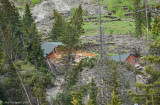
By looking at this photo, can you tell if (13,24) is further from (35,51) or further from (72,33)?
(72,33)

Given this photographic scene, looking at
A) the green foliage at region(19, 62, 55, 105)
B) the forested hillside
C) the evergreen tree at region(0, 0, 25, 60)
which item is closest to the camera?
the forested hillside

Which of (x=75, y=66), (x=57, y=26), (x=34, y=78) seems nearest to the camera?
(x=34, y=78)

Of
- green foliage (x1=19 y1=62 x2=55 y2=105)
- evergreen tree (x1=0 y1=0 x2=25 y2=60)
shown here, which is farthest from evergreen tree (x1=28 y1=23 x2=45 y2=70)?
evergreen tree (x1=0 y1=0 x2=25 y2=60)

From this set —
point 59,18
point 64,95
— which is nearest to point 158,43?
point 64,95

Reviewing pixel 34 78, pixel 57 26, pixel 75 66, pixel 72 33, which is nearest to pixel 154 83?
pixel 75 66

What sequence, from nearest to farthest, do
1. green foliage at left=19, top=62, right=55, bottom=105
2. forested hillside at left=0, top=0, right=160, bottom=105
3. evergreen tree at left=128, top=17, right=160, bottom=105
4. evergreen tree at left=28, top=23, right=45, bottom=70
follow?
evergreen tree at left=128, top=17, right=160, bottom=105, forested hillside at left=0, top=0, right=160, bottom=105, green foliage at left=19, top=62, right=55, bottom=105, evergreen tree at left=28, top=23, right=45, bottom=70

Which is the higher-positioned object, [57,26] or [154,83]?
[154,83]

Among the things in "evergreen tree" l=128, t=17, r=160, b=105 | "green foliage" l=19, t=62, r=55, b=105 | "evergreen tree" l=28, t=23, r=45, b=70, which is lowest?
"green foliage" l=19, t=62, r=55, b=105

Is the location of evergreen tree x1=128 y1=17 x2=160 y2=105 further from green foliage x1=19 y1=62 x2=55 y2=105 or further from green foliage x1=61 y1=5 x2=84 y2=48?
green foliage x1=61 y1=5 x2=84 y2=48
